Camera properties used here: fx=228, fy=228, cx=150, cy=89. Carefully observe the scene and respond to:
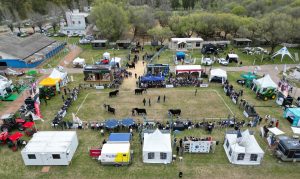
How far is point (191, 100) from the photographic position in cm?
2667

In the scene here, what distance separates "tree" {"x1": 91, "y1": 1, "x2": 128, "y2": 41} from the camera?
167ft

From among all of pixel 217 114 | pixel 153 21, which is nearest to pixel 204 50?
pixel 153 21

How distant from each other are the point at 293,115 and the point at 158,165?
47.7ft

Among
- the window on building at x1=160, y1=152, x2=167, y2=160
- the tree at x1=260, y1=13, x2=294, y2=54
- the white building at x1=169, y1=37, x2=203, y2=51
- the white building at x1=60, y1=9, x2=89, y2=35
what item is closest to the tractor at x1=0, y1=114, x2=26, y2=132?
the window on building at x1=160, y1=152, x2=167, y2=160

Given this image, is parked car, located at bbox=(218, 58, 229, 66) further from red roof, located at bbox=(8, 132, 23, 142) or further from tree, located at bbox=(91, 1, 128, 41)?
red roof, located at bbox=(8, 132, 23, 142)

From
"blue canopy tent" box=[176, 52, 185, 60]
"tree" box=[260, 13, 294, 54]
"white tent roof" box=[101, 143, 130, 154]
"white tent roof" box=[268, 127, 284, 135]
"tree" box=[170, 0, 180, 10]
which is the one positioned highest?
"tree" box=[170, 0, 180, 10]

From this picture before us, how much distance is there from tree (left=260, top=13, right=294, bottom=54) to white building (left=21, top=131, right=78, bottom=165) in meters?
40.2

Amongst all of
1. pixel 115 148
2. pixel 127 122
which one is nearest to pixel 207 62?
pixel 127 122

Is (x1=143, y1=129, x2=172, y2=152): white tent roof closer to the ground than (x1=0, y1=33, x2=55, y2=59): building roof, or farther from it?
closer to the ground

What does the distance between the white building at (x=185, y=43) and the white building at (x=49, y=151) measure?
3359cm

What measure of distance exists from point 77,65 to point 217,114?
82.2 ft

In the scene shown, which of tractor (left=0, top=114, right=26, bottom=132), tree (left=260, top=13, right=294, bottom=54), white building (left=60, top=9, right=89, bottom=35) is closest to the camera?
tractor (left=0, top=114, right=26, bottom=132)

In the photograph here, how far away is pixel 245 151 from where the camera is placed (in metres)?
16.8

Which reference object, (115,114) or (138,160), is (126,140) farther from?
(115,114)
